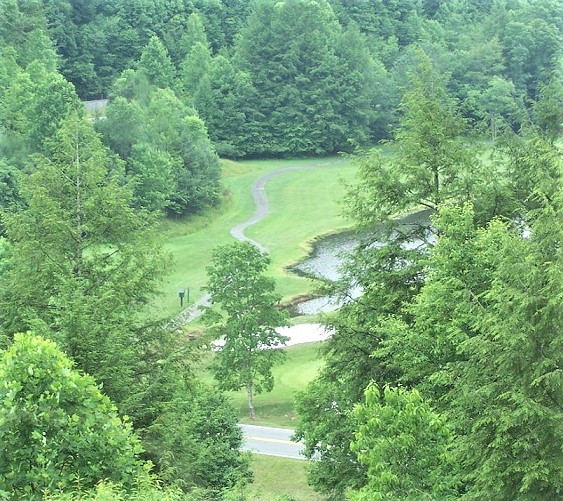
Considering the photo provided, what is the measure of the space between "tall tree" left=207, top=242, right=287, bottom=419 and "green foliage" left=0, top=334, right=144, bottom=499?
1987 centimetres

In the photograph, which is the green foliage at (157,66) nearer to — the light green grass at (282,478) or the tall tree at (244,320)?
the tall tree at (244,320)

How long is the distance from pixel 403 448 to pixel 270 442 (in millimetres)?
16696

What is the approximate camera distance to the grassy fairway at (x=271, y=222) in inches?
2199

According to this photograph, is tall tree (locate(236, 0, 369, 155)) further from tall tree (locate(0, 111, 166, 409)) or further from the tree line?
tall tree (locate(0, 111, 166, 409))

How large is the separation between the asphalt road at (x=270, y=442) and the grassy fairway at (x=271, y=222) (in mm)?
18529

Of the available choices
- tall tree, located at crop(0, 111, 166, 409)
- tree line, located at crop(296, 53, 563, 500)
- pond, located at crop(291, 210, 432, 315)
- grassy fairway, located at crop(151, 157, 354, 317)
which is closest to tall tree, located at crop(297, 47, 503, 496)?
tree line, located at crop(296, 53, 563, 500)

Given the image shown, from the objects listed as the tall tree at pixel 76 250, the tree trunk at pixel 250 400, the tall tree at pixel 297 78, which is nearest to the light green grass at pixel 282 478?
the tree trunk at pixel 250 400

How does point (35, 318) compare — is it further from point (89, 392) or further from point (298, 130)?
point (298, 130)

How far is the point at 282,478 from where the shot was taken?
27.3 m

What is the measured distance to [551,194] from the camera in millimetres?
18594

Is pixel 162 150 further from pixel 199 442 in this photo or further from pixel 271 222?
pixel 199 442

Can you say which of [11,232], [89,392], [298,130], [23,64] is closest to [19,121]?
[23,64]

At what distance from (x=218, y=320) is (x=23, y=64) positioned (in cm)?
5648

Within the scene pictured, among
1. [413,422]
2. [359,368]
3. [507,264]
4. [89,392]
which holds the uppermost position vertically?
[507,264]
